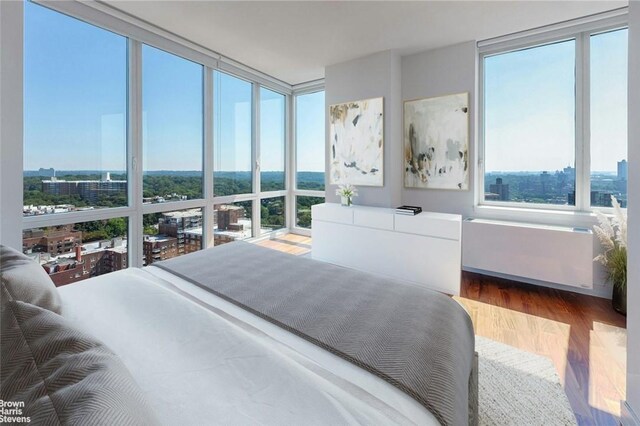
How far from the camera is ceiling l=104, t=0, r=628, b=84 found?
2.66 metres

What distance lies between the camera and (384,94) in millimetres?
3689

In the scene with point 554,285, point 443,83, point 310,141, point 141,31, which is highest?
point 141,31

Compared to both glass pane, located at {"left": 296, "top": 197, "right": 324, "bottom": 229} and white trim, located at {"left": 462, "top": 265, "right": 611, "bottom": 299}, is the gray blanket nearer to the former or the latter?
white trim, located at {"left": 462, "top": 265, "right": 611, "bottom": 299}

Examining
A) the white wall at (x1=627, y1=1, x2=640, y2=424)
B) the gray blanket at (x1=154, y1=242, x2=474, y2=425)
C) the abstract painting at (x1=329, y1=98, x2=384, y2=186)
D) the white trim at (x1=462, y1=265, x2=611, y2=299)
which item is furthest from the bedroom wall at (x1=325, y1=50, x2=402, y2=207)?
the white wall at (x1=627, y1=1, x2=640, y2=424)

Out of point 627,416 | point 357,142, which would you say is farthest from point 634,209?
point 357,142

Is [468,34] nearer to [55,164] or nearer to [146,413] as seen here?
[146,413]

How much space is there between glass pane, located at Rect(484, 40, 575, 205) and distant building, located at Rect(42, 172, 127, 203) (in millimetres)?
4179

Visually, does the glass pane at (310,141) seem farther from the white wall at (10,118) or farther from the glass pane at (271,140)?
the white wall at (10,118)

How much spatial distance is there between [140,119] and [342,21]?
2.33 m

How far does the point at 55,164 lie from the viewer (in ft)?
8.33

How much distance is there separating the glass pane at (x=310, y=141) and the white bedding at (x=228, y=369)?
154 inches

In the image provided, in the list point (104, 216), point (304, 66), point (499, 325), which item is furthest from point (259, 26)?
point (499, 325)

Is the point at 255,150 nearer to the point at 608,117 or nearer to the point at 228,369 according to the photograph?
the point at 228,369

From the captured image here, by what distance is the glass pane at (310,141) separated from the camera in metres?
4.96
